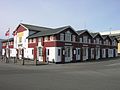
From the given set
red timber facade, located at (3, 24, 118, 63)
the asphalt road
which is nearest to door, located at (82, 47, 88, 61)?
red timber facade, located at (3, 24, 118, 63)

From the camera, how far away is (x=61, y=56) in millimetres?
34938

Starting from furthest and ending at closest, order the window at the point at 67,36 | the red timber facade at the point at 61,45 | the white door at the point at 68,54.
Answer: the window at the point at 67,36
the white door at the point at 68,54
the red timber facade at the point at 61,45

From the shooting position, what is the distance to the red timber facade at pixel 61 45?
115ft

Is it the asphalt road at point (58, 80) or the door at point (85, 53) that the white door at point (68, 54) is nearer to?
the door at point (85, 53)

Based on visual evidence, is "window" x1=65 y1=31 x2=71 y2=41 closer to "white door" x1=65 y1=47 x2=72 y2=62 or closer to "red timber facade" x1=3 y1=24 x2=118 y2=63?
"red timber facade" x1=3 y1=24 x2=118 y2=63

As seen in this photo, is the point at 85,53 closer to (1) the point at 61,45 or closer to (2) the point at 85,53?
(2) the point at 85,53

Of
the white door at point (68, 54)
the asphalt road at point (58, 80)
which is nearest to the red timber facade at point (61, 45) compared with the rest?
the white door at point (68, 54)

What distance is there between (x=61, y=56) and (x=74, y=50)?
11.9 feet

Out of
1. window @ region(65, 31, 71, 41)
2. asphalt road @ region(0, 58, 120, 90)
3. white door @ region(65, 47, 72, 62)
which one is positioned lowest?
asphalt road @ region(0, 58, 120, 90)

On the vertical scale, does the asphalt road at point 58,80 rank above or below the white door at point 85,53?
below

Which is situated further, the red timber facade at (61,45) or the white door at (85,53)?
the white door at (85,53)

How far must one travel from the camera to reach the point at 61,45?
35.0 metres

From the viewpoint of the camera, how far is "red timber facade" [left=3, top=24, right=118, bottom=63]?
3500 centimetres

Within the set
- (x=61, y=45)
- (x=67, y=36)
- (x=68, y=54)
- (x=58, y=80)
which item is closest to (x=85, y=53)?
(x=68, y=54)
